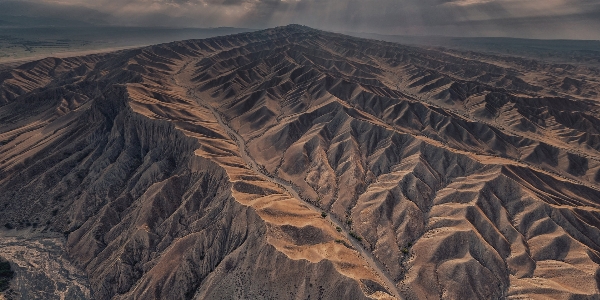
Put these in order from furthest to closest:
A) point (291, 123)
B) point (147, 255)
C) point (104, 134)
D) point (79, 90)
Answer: point (79, 90) < point (291, 123) < point (104, 134) < point (147, 255)

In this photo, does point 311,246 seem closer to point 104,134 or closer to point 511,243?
point 511,243

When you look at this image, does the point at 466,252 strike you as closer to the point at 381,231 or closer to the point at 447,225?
the point at 447,225

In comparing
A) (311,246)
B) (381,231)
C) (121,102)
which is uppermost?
(121,102)

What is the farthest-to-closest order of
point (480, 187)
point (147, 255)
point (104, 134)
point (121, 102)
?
point (121, 102), point (104, 134), point (480, 187), point (147, 255)

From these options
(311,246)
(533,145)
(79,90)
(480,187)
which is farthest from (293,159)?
(79,90)

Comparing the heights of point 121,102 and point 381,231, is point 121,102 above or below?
above

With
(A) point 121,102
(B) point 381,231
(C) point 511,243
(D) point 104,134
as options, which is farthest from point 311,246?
(A) point 121,102

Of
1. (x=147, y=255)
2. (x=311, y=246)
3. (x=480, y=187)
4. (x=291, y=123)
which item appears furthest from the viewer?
(x=291, y=123)

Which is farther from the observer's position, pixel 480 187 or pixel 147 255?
pixel 480 187

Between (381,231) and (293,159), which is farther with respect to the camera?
(293,159)
